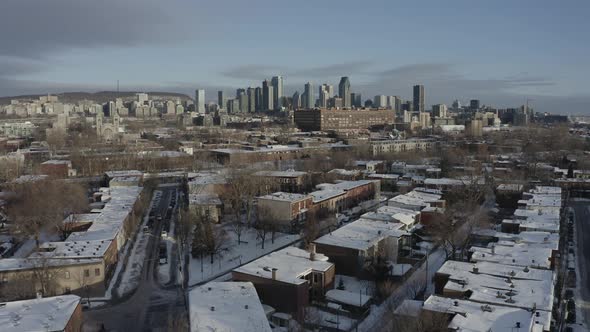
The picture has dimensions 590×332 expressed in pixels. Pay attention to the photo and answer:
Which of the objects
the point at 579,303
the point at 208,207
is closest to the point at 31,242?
the point at 208,207

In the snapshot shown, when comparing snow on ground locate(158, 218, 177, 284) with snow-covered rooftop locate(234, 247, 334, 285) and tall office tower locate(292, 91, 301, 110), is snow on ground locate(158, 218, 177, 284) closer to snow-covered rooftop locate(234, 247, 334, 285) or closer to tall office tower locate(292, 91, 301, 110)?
snow-covered rooftop locate(234, 247, 334, 285)

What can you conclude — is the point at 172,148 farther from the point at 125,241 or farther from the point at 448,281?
the point at 448,281

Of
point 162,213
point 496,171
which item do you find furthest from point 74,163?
point 496,171

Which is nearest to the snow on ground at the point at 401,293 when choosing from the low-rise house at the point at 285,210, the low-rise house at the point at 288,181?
the low-rise house at the point at 285,210

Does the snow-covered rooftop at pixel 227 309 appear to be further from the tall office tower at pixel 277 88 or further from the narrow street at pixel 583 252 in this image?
the tall office tower at pixel 277 88

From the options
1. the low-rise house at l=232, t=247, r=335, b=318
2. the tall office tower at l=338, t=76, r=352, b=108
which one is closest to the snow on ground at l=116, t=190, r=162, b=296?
the low-rise house at l=232, t=247, r=335, b=318
